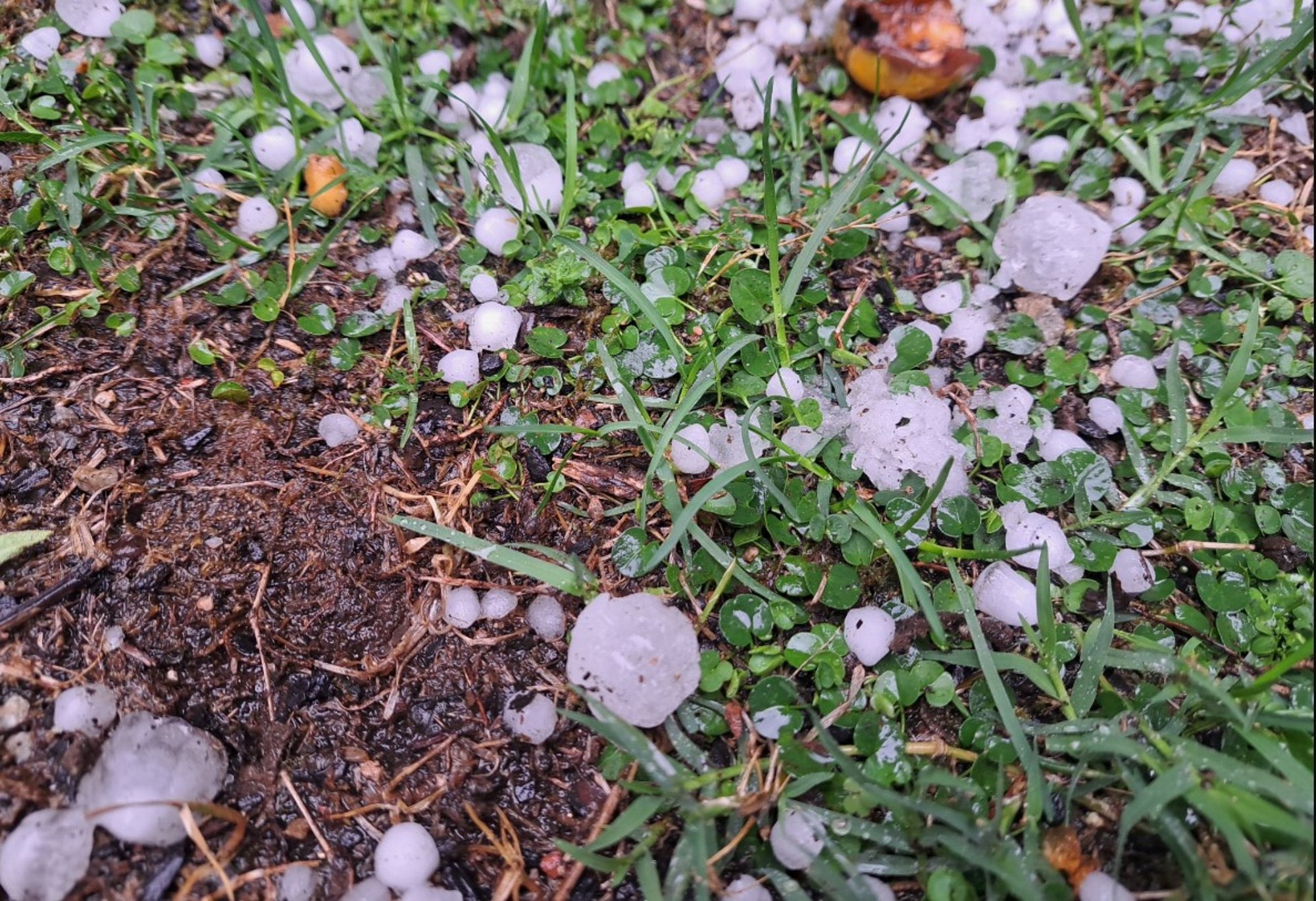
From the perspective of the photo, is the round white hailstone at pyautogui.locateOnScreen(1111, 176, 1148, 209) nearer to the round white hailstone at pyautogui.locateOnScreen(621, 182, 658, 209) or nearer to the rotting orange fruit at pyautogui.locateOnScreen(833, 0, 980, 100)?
the rotting orange fruit at pyautogui.locateOnScreen(833, 0, 980, 100)

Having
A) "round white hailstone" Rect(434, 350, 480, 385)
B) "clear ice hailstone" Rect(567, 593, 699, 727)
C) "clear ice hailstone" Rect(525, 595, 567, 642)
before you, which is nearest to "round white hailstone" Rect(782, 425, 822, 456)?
"clear ice hailstone" Rect(567, 593, 699, 727)

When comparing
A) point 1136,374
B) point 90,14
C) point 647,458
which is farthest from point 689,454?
point 90,14

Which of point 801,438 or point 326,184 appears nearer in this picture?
point 801,438

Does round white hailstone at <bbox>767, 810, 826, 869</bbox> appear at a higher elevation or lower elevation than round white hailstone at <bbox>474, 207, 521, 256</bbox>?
lower

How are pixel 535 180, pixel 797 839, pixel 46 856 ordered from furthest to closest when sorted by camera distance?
pixel 535 180 → pixel 797 839 → pixel 46 856

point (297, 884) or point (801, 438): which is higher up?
point (801, 438)

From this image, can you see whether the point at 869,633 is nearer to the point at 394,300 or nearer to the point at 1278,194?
the point at 394,300

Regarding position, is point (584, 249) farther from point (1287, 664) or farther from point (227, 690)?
Result: point (1287, 664)
